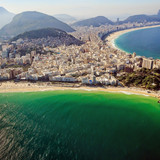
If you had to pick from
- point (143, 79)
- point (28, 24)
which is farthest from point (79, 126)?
point (28, 24)

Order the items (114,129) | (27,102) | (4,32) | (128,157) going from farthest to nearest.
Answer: (4,32) < (27,102) < (114,129) < (128,157)

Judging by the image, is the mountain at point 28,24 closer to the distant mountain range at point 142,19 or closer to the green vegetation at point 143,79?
the distant mountain range at point 142,19

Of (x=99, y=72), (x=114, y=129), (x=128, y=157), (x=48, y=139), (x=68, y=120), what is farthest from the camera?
(x=99, y=72)

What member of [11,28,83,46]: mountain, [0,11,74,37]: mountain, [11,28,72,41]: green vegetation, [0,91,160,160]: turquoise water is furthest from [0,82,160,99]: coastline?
[0,11,74,37]: mountain

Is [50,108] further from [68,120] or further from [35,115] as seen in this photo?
[68,120]

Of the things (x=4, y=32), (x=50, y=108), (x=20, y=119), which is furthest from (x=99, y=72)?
(x=4, y=32)

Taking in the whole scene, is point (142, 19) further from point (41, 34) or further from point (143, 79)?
point (143, 79)

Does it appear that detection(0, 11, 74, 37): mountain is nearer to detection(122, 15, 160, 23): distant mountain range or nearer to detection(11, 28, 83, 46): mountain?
detection(11, 28, 83, 46): mountain
